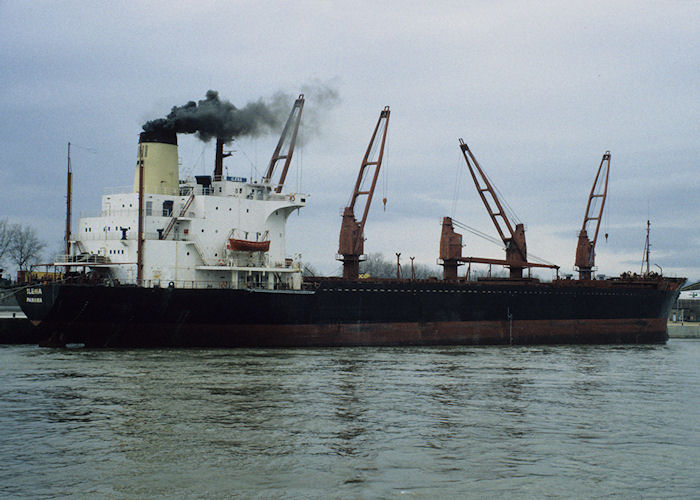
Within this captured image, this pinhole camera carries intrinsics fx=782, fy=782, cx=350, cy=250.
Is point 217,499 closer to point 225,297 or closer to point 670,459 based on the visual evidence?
point 670,459

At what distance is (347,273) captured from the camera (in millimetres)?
38625

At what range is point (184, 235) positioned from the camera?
32688mm

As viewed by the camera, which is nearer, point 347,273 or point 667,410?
point 667,410

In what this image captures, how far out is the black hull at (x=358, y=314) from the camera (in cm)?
2923

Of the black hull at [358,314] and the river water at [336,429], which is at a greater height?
the black hull at [358,314]

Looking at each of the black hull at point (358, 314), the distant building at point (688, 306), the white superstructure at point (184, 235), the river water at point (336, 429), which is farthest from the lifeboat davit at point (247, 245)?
the distant building at point (688, 306)

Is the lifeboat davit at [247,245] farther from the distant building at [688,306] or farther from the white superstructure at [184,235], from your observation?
the distant building at [688,306]

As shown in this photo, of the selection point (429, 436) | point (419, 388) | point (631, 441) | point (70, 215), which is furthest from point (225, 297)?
point (631, 441)

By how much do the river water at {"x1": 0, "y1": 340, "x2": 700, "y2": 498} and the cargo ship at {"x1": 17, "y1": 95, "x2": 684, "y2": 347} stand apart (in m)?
2.83

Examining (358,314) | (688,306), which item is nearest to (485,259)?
(358,314)

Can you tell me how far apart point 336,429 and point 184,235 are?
18.2 meters

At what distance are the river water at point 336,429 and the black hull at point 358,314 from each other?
102 inches

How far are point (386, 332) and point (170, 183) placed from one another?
11.5 metres

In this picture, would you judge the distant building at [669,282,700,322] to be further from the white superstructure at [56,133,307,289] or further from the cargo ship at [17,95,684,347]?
the white superstructure at [56,133,307,289]
